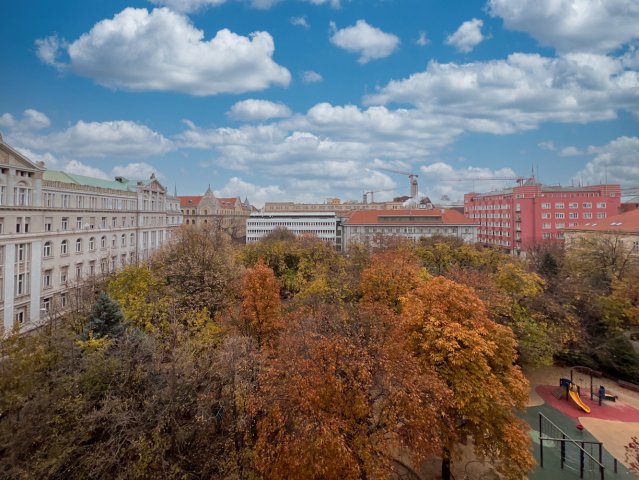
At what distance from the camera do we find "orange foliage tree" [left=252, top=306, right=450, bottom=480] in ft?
34.6

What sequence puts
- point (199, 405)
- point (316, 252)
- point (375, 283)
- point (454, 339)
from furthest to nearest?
1. point (316, 252)
2. point (375, 283)
3. point (454, 339)
4. point (199, 405)

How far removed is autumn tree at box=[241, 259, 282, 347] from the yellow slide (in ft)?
61.7

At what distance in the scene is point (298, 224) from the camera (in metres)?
95.2

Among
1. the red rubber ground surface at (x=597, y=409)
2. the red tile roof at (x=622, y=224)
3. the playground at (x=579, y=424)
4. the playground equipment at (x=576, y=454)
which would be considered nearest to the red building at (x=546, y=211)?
the red tile roof at (x=622, y=224)

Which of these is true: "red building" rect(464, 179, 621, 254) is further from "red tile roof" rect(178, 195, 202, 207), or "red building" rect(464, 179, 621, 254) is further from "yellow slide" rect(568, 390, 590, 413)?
"red tile roof" rect(178, 195, 202, 207)

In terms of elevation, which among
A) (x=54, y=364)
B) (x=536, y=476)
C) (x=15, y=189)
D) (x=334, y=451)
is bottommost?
(x=536, y=476)

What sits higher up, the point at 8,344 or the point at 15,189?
the point at 15,189

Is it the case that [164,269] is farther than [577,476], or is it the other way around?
[164,269]

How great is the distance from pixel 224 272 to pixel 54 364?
14932 millimetres

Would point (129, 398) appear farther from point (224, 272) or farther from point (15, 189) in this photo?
point (15, 189)

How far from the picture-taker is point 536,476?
1622cm

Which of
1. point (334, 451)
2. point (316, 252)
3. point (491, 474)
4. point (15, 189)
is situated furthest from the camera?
point (316, 252)

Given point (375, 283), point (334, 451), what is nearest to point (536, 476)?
point (334, 451)

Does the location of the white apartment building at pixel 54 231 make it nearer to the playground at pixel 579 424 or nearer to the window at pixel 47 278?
the window at pixel 47 278
